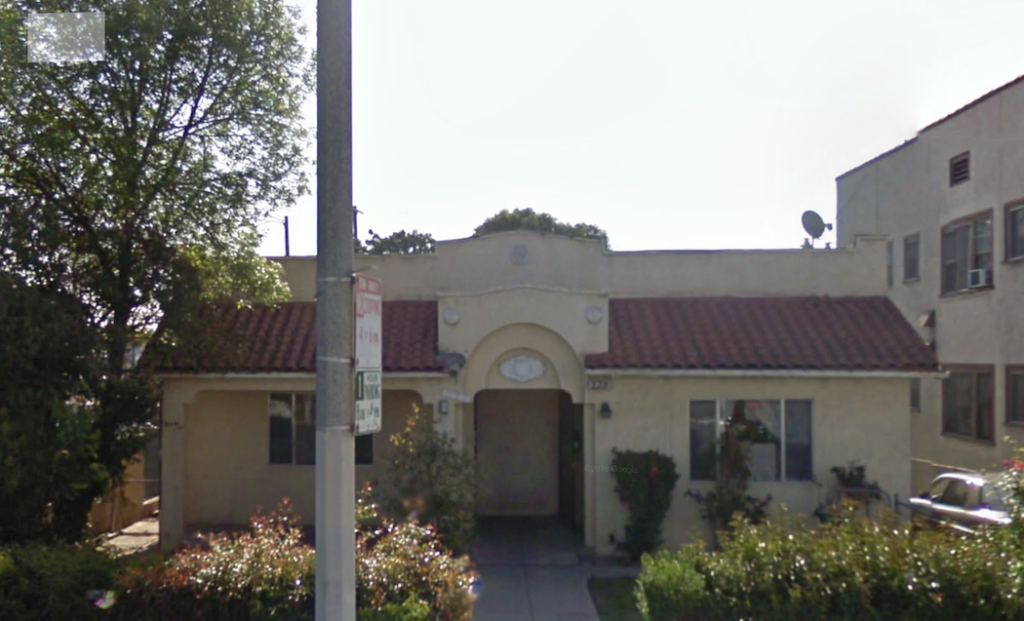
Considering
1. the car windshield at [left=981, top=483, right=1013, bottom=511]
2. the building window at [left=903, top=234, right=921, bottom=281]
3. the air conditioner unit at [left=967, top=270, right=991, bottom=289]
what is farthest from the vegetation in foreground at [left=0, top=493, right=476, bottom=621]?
the building window at [left=903, top=234, right=921, bottom=281]

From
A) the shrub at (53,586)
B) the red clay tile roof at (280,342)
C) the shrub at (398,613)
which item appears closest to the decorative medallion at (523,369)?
the red clay tile roof at (280,342)

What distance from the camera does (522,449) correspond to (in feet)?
59.1

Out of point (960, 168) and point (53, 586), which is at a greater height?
point (960, 168)

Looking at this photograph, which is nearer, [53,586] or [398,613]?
[398,613]

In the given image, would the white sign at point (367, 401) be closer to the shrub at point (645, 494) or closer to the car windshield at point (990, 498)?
the shrub at point (645, 494)

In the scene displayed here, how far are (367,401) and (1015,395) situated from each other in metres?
17.4

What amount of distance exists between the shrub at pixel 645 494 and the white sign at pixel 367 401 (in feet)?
28.3

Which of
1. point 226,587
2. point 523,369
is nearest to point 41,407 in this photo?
point 226,587

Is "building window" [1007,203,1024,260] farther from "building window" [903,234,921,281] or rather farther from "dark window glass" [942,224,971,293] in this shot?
"building window" [903,234,921,281]

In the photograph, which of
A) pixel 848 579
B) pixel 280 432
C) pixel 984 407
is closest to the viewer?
pixel 848 579

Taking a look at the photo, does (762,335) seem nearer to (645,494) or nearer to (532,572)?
(645,494)

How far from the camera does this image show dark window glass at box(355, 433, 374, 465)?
1652 centimetres

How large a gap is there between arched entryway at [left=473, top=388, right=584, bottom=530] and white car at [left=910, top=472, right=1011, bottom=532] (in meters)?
6.05

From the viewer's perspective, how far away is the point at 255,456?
1661 centimetres
